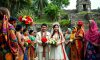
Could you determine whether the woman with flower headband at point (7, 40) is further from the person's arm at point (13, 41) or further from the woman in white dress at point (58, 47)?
the woman in white dress at point (58, 47)

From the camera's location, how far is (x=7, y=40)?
6.52 meters

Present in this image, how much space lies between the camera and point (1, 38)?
21.5 ft

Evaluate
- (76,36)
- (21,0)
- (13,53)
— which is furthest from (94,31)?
(21,0)

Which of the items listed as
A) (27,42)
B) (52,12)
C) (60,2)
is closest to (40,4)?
(60,2)

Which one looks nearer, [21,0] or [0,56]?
[0,56]

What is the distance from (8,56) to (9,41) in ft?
0.97

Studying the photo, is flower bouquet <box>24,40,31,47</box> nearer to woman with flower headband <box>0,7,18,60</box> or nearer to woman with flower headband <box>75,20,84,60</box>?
woman with flower headband <box>75,20,84,60</box>

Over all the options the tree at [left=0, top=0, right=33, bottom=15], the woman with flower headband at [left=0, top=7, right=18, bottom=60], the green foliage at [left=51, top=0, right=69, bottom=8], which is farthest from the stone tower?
the woman with flower headband at [left=0, top=7, right=18, bottom=60]

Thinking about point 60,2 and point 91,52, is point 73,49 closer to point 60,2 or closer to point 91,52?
point 91,52

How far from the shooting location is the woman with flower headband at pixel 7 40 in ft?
21.4

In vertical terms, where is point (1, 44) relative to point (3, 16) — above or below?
below

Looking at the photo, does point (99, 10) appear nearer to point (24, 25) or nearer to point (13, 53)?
point (24, 25)

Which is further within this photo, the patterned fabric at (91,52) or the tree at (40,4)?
the tree at (40,4)

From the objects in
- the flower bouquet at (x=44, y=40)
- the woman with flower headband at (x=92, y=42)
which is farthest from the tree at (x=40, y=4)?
the woman with flower headband at (x=92, y=42)
